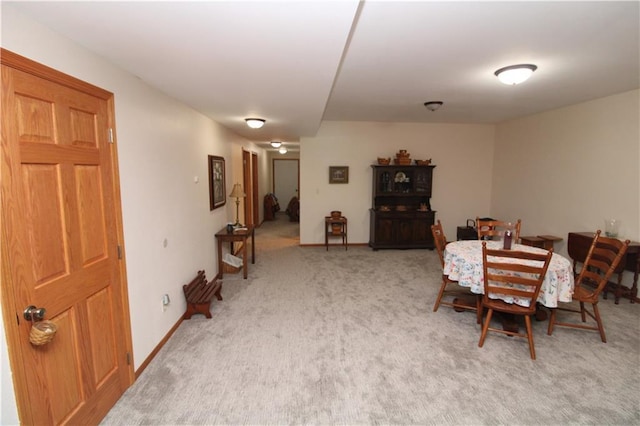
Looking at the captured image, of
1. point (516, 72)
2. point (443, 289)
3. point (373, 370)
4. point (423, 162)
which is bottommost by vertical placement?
point (373, 370)

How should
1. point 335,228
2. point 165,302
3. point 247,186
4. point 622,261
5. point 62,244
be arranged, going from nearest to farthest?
point 62,244, point 165,302, point 622,261, point 335,228, point 247,186

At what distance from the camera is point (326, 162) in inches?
246

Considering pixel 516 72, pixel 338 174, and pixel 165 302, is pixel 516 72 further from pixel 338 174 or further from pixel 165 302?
pixel 338 174

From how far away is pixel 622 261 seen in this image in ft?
11.5

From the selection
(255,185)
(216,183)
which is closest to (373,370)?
(216,183)

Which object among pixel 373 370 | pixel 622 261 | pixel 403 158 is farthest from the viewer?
pixel 403 158

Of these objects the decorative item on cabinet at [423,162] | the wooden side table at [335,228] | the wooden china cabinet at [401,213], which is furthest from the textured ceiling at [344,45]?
the wooden side table at [335,228]

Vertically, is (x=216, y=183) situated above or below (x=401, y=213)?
above

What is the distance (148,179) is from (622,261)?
4.84 meters

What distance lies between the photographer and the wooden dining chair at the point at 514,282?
8.10 ft

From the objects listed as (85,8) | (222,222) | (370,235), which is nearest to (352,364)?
(85,8)

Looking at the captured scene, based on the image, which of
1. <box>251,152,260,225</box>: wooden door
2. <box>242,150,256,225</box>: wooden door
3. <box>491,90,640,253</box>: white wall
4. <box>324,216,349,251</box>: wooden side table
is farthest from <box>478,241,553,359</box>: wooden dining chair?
<box>251,152,260,225</box>: wooden door

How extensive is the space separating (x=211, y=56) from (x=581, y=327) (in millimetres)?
3689

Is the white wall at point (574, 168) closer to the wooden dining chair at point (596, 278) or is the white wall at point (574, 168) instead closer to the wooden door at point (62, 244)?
the wooden dining chair at point (596, 278)
